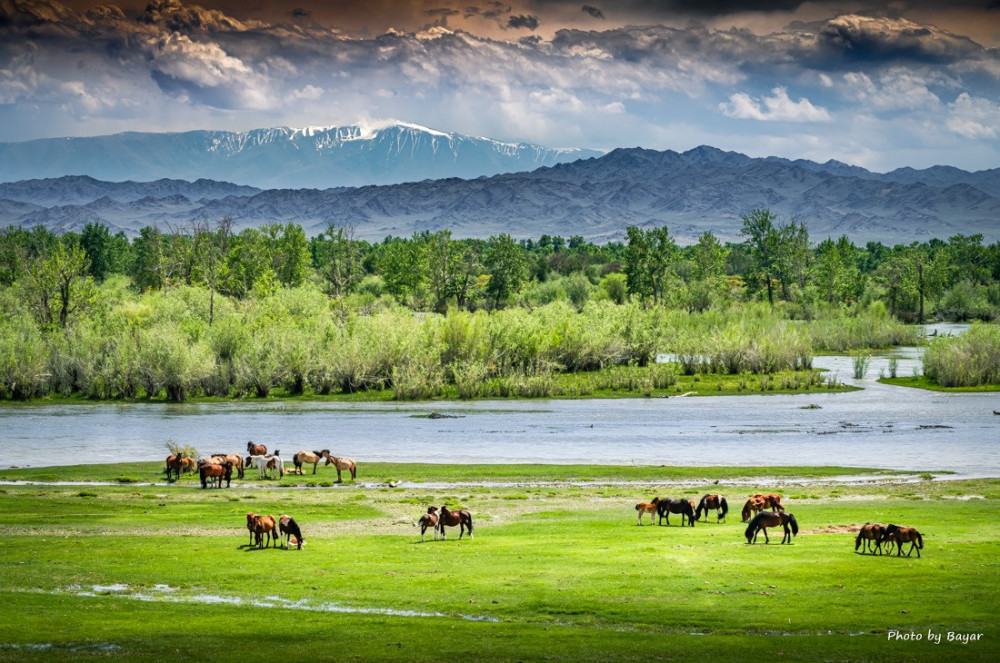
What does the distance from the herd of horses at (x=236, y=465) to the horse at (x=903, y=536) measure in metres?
19.6

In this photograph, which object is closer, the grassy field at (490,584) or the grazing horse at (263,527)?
the grassy field at (490,584)

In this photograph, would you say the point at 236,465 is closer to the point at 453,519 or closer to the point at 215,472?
the point at 215,472

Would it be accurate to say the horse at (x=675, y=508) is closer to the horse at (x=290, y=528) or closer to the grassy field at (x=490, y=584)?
the grassy field at (x=490, y=584)

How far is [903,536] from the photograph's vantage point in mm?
21734

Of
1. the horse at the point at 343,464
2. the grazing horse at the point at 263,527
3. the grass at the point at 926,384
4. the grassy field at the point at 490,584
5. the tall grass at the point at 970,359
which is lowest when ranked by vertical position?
the grassy field at the point at 490,584

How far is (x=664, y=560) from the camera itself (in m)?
21.8

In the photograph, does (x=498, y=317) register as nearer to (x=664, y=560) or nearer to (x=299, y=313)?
(x=299, y=313)

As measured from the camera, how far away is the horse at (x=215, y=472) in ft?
117

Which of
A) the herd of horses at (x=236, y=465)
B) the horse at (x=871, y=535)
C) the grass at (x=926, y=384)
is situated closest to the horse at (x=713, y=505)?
the horse at (x=871, y=535)

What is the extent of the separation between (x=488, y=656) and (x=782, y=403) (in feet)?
177

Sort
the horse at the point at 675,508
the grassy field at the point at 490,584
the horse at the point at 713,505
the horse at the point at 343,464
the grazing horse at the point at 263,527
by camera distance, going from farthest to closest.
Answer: the horse at the point at 343,464 < the horse at the point at 713,505 < the horse at the point at 675,508 < the grazing horse at the point at 263,527 < the grassy field at the point at 490,584

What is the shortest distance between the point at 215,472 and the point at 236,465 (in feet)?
7.80

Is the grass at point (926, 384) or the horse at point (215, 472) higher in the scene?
the grass at point (926, 384)

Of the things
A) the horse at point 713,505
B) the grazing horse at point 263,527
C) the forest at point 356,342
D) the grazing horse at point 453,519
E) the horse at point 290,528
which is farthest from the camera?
the forest at point 356,342
